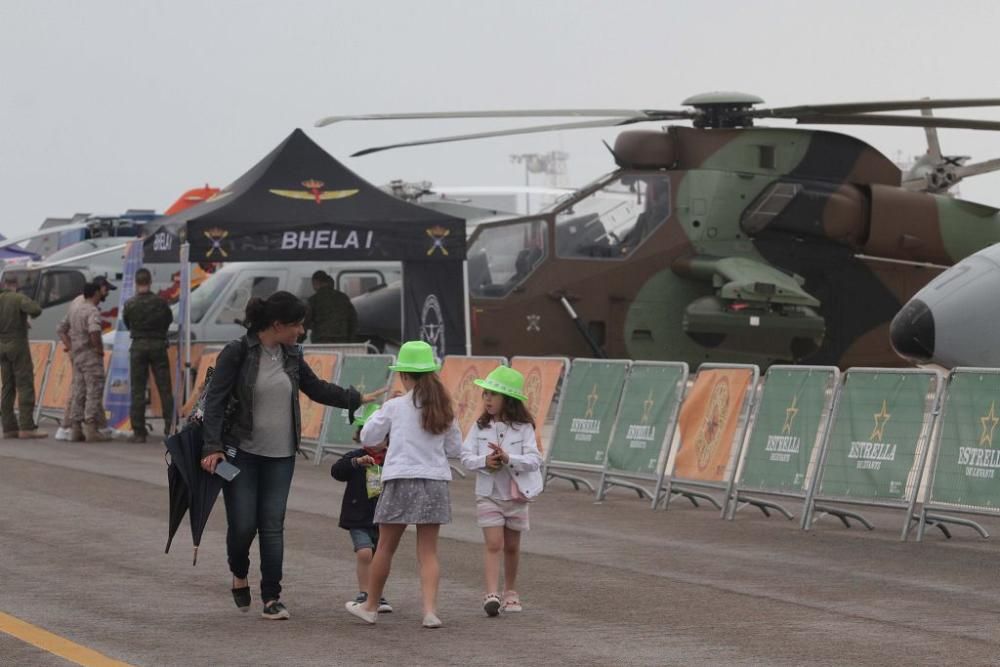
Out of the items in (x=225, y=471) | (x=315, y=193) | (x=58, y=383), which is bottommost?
(x=58, y=383)

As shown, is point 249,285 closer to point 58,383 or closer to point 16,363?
point 58,383

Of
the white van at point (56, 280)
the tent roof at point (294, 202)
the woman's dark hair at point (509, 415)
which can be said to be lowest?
the woman's dark hair at point (509, 415)

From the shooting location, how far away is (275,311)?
8648 mm

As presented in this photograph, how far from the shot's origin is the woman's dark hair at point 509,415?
895 centimetres

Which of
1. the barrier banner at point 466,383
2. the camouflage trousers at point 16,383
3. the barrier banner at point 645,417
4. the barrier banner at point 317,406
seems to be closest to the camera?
the barrier banner at point 645,417

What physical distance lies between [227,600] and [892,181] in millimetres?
15910

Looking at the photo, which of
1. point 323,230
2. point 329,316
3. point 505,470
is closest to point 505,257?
point 329,316

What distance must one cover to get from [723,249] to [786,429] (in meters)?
10.2

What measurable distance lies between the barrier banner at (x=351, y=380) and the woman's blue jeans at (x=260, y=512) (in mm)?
9073

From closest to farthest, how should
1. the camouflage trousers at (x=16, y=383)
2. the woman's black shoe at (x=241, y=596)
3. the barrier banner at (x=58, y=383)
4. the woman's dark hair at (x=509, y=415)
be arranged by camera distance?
1. the woman's black shoe at (x=241, y=596)
2. the woman's dark hair at (x=509, y=415)
3. the camouflage trousers at (x=16, y=383)
4. the barrier banner at (x=58, y=383)

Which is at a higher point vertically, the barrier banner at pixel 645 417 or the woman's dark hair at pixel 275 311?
the woman's dark hair at pixel 275 311

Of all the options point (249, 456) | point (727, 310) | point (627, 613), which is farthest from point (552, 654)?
point (727, 310)

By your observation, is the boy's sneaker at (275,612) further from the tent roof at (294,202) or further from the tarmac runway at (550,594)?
the tent roof at (294,202)

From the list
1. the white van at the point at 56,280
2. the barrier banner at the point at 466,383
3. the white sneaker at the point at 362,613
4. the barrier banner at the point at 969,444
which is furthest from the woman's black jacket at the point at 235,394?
the white van at the point at 56,280
